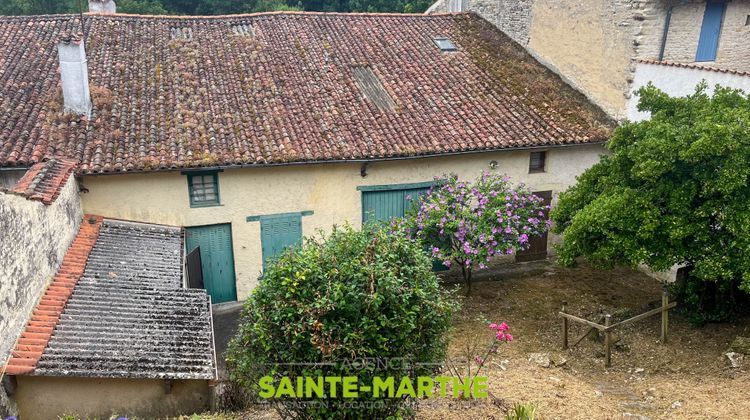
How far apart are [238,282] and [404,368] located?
828cm

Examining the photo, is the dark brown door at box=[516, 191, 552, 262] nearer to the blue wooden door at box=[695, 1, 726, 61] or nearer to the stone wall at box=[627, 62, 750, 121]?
the stone wall at box=[627, 62, 750, 121]

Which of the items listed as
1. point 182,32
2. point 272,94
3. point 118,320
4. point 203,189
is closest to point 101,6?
point 182,32

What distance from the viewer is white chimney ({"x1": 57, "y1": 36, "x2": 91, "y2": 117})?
12680mm

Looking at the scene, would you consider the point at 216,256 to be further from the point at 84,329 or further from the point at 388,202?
the point at 84,329

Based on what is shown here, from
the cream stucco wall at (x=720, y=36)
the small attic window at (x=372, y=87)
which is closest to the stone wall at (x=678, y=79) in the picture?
the cream stucco wall at (x=720, y=36)

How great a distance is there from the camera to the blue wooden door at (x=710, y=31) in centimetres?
1362

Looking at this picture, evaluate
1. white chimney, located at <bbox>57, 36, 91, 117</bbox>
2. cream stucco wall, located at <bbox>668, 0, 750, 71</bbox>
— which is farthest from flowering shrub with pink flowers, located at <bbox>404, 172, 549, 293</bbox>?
white chimney, located at <bbox>57, 36, 91, 117</bbox>

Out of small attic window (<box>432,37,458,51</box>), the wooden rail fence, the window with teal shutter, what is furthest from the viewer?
small attic window (<box>432,37,458,51</box>)

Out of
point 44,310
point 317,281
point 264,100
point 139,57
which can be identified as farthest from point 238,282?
point 317,281

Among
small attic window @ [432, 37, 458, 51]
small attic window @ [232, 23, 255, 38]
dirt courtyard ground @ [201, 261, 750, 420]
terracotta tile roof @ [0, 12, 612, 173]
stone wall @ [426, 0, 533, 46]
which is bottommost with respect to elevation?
dirt courtyard ground @ [201, 261, 750, 420]

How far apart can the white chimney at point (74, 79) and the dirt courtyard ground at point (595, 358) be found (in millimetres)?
8348

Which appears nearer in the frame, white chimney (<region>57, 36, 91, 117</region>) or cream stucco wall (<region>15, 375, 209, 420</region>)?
cream stucco wall (<region>15, 375, 209, 420</region>)

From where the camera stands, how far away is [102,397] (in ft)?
25.8

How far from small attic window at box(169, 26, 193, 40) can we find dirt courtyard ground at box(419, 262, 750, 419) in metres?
10.4
